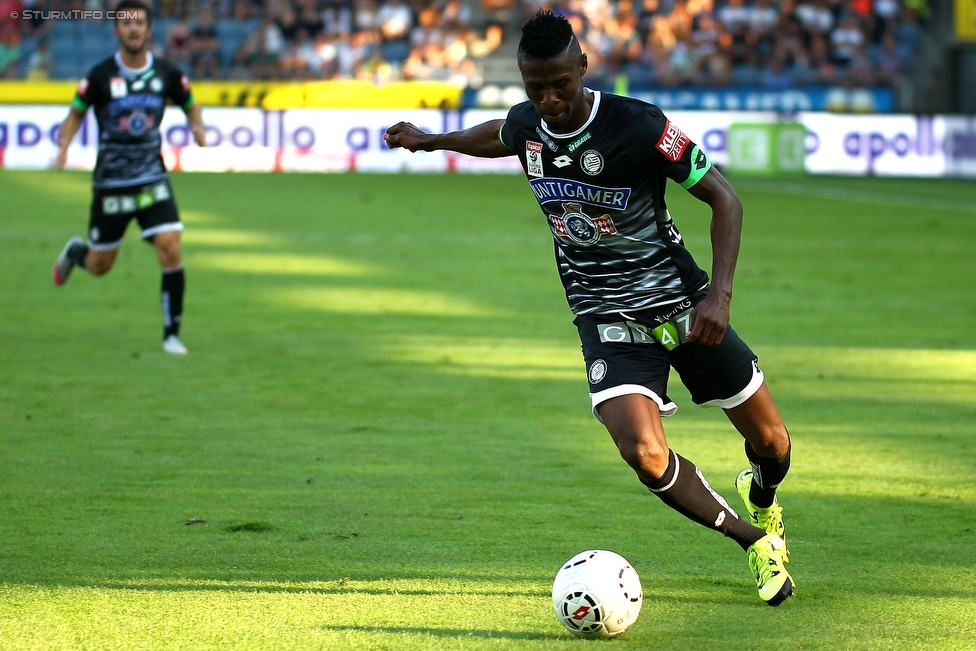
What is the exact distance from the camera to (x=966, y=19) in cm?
2952

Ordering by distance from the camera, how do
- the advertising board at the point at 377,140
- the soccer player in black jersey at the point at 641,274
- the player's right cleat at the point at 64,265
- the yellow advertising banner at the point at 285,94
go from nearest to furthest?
1. the soccer player in black jersey at the point at 641,274
2. the player's right cleat at the point at 64,265
3. the advertising board at the point at 377,140
4. the yellow advertising banner at the point at 285,94

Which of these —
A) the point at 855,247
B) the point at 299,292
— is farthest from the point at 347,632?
the point at 855,247

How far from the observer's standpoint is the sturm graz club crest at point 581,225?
16.2 feet

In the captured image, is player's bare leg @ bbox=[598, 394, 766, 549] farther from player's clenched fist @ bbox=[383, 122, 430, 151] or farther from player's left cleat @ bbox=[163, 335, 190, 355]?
player's left cleat @ bbox=[163, 335, 190, 355]

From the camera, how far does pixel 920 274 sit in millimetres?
14711

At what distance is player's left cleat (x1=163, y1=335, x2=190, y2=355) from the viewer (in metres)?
10.0

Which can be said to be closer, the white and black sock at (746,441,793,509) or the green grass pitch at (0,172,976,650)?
the green grass pitch at (0,172,976,650)

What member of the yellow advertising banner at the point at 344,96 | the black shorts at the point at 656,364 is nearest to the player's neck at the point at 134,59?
the black shorts at the point at 656,364

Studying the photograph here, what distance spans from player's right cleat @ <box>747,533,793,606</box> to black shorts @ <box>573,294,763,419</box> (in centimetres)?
51

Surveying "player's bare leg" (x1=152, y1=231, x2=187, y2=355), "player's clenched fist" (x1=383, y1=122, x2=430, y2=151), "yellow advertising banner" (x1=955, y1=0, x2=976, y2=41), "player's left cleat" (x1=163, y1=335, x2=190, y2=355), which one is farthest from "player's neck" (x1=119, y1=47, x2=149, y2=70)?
"yellow advertising banner" (x1=955, y1=0, x2=976, y2=41)

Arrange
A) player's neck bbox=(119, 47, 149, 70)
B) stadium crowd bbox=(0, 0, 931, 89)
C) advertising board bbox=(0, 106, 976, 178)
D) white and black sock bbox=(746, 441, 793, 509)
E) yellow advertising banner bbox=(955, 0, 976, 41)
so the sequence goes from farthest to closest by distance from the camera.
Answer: stadium crowd bbox=(0, 0, 931, 89), yellow advertising banner bbox=(955, 0, 976, 41), advertising board bbox=(0, 106, 976, 178), player's neck bbox=(119, 47, 149, 70), white and black sock bbox=(746, 441, 793, 509)

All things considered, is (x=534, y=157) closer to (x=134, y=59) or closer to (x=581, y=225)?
(x=581, y=225)

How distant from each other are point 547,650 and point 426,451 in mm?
2954

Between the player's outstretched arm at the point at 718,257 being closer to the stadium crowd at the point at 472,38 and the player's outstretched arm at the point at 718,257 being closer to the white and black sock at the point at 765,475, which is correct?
the white and black sock at the point at 765,475
